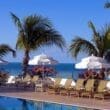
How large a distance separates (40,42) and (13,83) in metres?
4.42

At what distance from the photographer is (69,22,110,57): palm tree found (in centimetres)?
2659

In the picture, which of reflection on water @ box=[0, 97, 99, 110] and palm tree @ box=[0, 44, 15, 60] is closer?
reflection on water @ box=[0, 97, 99, 110]

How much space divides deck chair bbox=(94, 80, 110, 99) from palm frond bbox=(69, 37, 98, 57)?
23.0ft

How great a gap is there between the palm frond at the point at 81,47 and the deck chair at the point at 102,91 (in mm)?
7013

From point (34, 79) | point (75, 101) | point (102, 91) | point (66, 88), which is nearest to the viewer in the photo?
point (75, 101)

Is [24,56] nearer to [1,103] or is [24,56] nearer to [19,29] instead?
[19,29]

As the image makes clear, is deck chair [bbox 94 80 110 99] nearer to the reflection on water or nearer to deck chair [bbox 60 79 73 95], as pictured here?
deck chair [bbox 60 79 73 95]

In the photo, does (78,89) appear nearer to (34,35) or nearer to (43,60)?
(43,60)

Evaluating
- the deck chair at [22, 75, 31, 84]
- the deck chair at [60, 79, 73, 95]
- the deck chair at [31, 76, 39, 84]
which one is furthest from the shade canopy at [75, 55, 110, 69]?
the deck chair at [22, 75, 31, 84]

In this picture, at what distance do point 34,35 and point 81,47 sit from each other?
392 centimetres

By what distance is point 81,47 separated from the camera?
90.0 feet

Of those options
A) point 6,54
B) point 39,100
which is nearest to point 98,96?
point 39,100


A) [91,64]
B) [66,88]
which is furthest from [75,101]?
[91,64]

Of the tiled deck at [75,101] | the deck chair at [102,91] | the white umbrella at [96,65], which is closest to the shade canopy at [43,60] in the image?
the white umbrella at [96,65]
